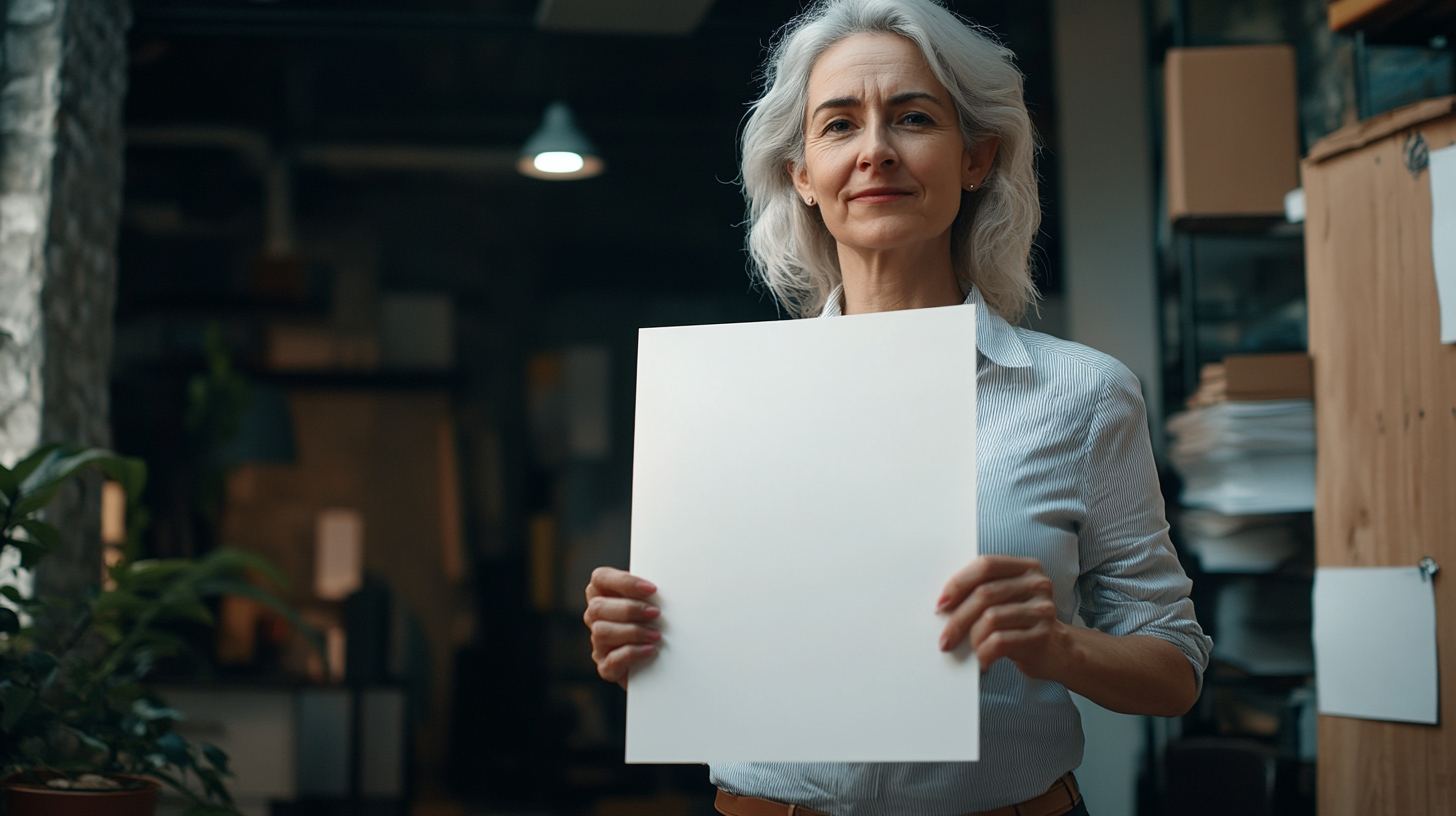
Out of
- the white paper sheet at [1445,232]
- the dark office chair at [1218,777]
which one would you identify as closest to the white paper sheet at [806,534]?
the white paper sheet at [1445,232]

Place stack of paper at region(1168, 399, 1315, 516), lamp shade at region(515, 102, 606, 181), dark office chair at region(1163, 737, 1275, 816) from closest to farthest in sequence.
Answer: stack of paper at region(1168, 399, 1315, 516)
dark office chair at region(1163, 737, 1275, 816)
lamp shade at region(515, 102, 606, 181)

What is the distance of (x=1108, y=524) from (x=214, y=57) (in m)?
3.74

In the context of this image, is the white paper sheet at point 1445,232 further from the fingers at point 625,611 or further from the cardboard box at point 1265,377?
the fingers at point 625,611

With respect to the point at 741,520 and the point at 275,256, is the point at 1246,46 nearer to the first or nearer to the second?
the point at 741,520

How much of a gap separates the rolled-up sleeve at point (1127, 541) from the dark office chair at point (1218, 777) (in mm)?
1602

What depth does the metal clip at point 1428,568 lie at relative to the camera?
5.52 feet

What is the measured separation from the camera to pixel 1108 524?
1.00 metres

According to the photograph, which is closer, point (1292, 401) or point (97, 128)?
point (1292, 401)

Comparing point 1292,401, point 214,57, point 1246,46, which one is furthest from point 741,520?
point 214,57

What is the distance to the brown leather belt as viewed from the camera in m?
0.96

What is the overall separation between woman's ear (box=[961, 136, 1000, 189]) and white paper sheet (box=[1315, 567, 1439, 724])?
1090 mm

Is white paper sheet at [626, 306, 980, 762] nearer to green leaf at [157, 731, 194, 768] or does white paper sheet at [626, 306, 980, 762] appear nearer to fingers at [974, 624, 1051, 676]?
fingers at [974, 624, 1051, 676]

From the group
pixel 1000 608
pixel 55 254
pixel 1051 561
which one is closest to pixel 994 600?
pixel 1000 608

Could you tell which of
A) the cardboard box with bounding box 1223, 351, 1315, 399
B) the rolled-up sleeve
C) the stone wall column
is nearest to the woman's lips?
the rolled-up sleeve
